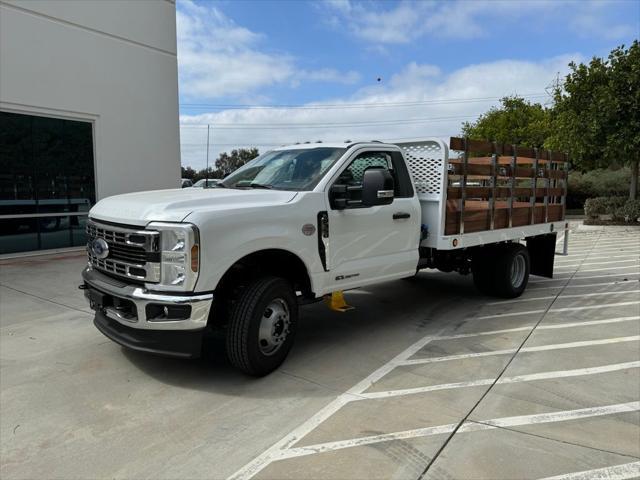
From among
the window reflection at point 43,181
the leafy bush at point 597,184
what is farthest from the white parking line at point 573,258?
the leafy bush at point 597,184

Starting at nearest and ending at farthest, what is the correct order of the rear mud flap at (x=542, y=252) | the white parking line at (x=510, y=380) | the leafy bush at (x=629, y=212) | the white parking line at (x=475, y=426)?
the white parking line at (x=475, y=426)
the white parking line at (x=510, y=380)
the rear mud flap at (x=542, y=252)
the leafy bush at (x=629, y=212)

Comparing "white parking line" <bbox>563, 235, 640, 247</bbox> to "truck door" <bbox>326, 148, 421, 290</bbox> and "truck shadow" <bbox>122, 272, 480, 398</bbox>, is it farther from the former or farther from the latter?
"truck door" <bbox>326, 148, 421, 290</bbox>

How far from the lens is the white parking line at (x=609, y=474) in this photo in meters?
2.83

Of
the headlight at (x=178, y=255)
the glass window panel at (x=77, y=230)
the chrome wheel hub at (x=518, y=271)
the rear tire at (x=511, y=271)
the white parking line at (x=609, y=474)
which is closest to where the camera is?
the white parking line at (x=609, y=474)

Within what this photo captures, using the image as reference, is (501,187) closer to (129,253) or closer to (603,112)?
(129,253)

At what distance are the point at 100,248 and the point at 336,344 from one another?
250cm

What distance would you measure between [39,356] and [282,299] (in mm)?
2512

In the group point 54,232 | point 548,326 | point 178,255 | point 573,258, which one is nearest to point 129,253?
point 178,255

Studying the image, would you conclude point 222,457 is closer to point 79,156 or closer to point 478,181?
point 478,181

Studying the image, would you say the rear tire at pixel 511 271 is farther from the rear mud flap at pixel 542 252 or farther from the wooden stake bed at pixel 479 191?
the rear mud flap at pixel 542 252

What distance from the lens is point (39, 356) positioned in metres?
4.72

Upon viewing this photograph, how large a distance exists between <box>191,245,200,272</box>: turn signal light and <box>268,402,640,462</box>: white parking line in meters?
1.43

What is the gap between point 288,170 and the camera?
5.11 m

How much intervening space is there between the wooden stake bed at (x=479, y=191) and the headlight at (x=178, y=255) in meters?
3.11
